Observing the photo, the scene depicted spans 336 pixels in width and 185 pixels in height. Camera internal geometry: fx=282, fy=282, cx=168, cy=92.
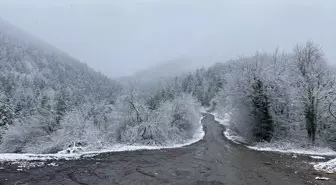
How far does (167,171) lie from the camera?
19.8 metres

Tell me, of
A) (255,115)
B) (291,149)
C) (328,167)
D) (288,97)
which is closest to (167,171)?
(328,167)

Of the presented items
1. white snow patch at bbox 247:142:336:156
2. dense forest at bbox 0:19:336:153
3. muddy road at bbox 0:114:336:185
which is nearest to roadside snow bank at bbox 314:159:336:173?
muddy road at bbox 0:114:336:185

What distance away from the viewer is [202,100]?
147 meters

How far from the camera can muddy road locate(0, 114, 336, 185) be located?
16.7 m

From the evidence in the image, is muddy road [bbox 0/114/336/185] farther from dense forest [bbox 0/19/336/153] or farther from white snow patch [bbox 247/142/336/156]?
dense forest [bbox 0/19/336/153]

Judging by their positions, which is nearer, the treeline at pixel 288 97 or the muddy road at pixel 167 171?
the muddy road at pixel 167 171

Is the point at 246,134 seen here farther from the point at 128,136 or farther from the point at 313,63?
the point at 128,136

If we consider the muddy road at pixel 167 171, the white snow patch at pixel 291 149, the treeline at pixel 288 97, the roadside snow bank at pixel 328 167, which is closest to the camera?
the muddy road at pixel 167 171

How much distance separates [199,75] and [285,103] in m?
149

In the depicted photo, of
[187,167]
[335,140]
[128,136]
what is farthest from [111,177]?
[335,140]

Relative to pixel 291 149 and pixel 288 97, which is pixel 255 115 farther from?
pixel 291 149

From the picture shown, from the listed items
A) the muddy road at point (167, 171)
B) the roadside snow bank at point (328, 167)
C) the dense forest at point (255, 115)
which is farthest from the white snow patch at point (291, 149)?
the roadside snow bank at point (328, 167)

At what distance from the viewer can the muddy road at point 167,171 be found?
16.7 m

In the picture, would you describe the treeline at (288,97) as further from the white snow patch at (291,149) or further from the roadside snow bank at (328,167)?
the roadside snow bank at (328,167)
